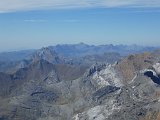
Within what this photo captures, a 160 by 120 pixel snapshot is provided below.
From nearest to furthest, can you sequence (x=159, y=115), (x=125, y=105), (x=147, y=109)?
(x=159, y=115)
(x=147, y=109)
(x=125, y=105)

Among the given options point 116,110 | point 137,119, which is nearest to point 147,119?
point 137,119

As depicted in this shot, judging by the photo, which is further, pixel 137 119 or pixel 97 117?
pixel 97 117

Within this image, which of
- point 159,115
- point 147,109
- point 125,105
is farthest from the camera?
point 125,105

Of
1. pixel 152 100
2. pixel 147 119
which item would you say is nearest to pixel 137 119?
pixel 147 119

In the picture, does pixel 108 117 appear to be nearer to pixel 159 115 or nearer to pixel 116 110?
pixel 116 110

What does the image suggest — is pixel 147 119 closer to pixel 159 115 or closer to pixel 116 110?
pixel 159 115

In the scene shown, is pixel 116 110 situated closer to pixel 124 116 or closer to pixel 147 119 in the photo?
pixel 124 116

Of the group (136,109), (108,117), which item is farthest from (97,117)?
(136,109)

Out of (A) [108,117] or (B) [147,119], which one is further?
(A) [108,117]
